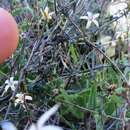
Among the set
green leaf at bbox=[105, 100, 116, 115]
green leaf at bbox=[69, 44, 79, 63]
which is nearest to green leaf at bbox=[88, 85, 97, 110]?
green leaf at bbox=[105, 100, 116, 115]

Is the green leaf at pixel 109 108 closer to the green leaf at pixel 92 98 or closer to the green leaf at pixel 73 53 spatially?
→ the green leaf at pixel 92 98

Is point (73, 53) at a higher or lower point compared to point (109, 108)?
higher

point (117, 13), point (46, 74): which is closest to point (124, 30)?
point (117, 13)

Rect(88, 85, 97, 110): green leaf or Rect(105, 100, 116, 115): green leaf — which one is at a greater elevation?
Rect(88, 85, 97, 110): green leaf

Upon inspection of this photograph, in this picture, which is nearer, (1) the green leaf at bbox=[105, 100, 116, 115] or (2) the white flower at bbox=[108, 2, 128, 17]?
(1) the green leaf at bbox=[105, 100, 116, 115]

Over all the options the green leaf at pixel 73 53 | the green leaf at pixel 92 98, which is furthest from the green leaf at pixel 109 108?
the green leaf at pixel 73 53

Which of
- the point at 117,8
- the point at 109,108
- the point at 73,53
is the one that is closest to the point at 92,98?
the point at 109,108

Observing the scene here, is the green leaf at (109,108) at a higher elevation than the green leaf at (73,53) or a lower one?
lower

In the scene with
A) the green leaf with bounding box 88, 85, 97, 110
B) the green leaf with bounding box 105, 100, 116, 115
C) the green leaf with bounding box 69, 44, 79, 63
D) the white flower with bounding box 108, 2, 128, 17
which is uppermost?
the white flower with bounding box 108, 2, 128, 17

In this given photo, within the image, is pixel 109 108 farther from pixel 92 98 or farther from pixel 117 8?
pixel 117 8

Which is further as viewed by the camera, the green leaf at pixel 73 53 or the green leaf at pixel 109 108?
the green leaf at pixel 73 53

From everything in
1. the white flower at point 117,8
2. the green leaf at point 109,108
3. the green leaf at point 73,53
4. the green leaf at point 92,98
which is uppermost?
the white flower at point 117,8

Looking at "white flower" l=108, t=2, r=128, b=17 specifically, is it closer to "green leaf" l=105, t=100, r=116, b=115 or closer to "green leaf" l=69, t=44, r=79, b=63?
"green leaf" l=69, t=44, r=79, b=63
